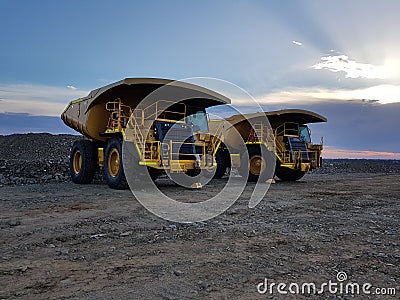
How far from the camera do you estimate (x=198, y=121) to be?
10352 mm

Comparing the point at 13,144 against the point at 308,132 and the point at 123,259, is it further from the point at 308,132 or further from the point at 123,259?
the point at 123,259

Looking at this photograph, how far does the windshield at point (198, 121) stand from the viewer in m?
10.1

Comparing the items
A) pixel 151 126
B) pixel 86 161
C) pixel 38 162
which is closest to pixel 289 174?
pixel 151 126

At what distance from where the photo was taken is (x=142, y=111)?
31.0ft

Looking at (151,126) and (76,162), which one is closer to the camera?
(151,126)

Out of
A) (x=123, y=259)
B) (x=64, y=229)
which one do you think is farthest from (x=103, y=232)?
(x=123, y=259)

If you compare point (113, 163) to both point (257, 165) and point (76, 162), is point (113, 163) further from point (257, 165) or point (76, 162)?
point (257, 165)

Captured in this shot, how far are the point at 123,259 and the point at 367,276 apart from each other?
2328 mm

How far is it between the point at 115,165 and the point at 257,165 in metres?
5.53

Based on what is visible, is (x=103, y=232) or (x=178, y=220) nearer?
(x=103, y=232)

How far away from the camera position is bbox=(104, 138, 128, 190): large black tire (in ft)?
30.4

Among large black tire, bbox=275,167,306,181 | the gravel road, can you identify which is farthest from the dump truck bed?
large black tire, bbox=275,167,306,181

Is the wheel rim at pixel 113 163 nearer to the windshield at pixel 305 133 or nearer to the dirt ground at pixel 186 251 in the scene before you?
the dirt ground at pixel 186 251

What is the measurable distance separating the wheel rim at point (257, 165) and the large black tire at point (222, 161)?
1.14 m
